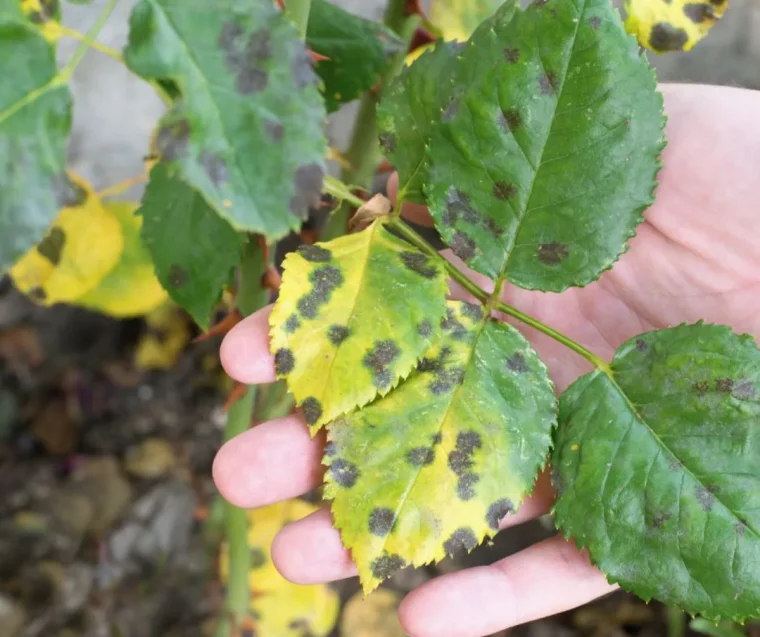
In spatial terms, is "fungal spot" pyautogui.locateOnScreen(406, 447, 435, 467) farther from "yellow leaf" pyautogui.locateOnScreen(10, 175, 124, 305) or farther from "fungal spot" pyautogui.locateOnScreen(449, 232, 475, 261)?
"yellow leaf" pyautogui.locateOnScreen(10, 175, 124, 305)

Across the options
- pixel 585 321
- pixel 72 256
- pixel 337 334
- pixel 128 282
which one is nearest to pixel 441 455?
pixel 337 334

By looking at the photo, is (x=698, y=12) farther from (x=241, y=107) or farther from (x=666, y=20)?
(x=241, y=107)

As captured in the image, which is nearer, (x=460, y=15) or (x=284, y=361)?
(x=284, y=361)

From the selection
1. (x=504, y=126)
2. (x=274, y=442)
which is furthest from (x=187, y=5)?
(x=274, y=442)

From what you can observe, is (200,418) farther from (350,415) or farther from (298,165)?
(298,165)

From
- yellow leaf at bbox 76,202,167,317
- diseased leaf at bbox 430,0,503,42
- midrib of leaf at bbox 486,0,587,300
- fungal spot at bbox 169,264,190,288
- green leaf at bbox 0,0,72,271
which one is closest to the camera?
green leaf at bbox 0,0,72,271

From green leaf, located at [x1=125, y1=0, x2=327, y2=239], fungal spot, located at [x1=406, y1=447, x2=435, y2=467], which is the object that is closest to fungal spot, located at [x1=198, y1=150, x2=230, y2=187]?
green leaf, located at [x1=125, y1=0, x2=327, y2=239]

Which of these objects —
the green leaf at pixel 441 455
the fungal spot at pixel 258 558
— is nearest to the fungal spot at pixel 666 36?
the green leaf at pixel 441 455
